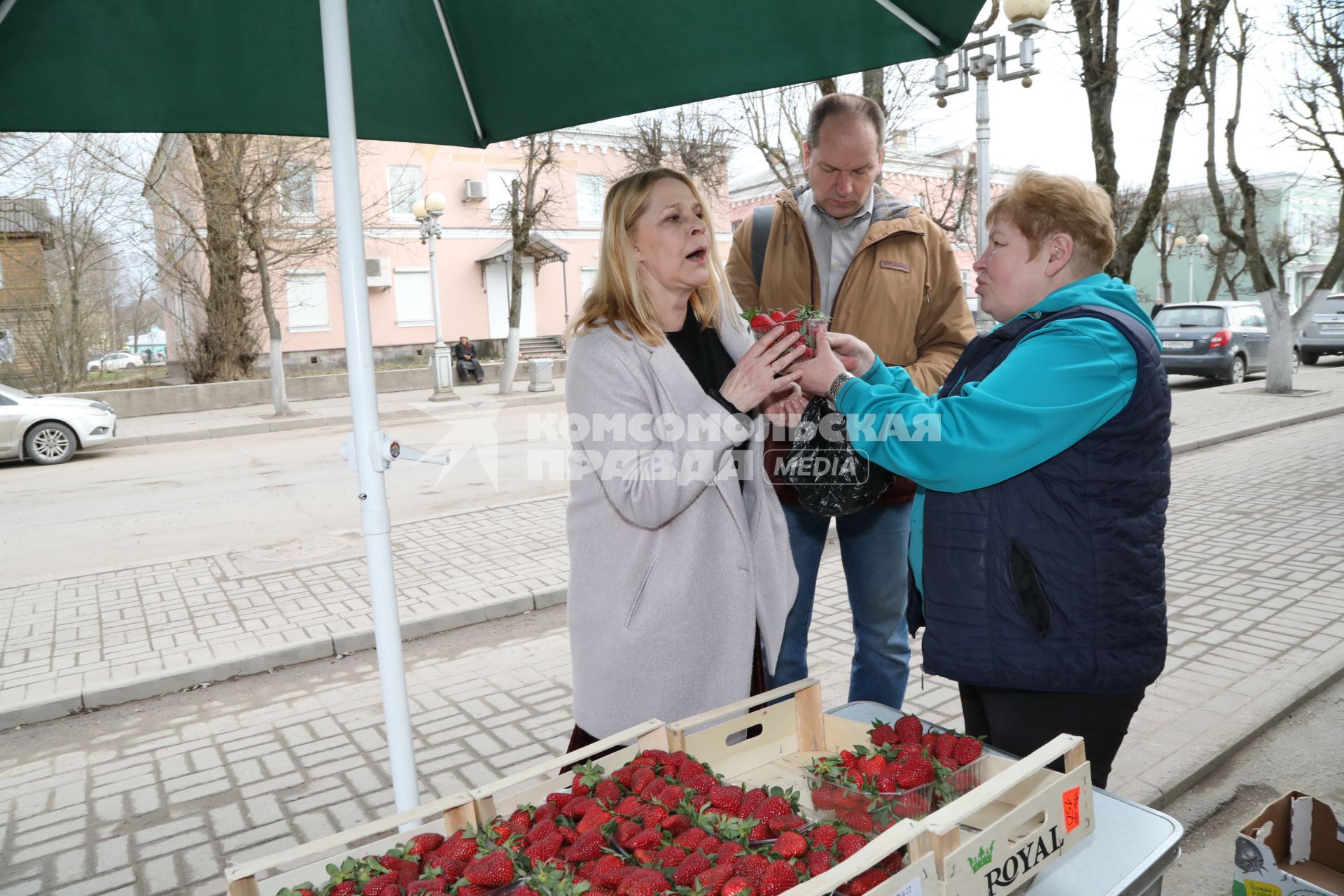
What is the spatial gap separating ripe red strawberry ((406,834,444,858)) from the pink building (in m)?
28.4

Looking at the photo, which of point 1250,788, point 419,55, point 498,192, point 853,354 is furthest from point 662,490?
point 498,192

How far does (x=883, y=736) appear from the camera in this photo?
1781mm

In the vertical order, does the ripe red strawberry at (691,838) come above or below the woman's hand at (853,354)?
below

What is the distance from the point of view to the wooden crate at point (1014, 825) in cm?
135

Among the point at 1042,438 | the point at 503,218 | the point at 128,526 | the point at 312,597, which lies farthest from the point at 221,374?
the point at 1042,438

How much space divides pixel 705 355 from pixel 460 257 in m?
31.7

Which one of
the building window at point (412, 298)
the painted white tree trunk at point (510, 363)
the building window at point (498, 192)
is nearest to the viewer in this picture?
the painted white tree trunk at point (510, 363)

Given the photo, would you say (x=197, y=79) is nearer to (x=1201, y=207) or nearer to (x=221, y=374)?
(x=221, y=374)

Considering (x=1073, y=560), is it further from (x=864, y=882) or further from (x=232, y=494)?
(x=232, y=494)

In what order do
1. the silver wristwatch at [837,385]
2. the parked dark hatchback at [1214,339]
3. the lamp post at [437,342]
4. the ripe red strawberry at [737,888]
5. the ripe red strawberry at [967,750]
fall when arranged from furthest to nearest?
1. the lamp post at [437,342]
2. the parked dark hatchback at [1214,339]
3. the silver wristwatch at [837,385]
4. the ripe red strawberry at [967,750]
5. the ripe red strawberry at [737,888]

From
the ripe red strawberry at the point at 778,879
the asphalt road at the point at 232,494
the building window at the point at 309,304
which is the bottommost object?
the asphalt road at the point at 232,494

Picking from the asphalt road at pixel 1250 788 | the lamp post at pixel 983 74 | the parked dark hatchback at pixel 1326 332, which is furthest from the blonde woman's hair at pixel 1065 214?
the parked dark hatchback at pixel 1326 332

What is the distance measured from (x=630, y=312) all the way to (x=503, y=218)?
3139 cm

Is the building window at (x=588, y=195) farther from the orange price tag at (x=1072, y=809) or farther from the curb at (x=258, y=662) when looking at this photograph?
the orange price tag at (x=1072, y=809)
